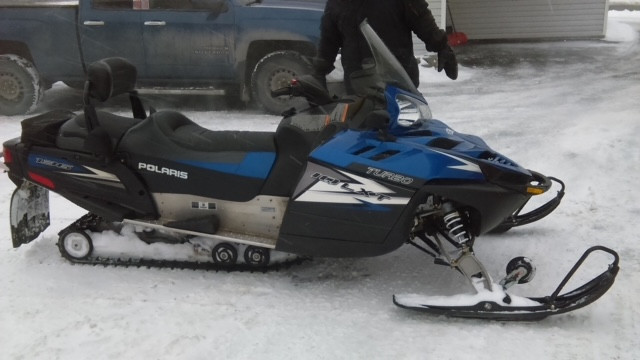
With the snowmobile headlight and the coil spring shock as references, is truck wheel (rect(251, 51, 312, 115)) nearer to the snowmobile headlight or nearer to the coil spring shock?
the snowmobile headlight

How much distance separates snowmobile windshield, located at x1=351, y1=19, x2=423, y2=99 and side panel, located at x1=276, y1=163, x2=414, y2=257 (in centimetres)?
52

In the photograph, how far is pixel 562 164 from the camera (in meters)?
6.07

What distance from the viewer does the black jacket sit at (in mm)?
4707

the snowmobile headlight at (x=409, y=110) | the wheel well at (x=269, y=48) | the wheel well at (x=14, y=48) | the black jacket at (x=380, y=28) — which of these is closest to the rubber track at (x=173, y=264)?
the snowmobile headlight at (x=409, y=110)

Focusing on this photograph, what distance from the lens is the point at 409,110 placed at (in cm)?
361

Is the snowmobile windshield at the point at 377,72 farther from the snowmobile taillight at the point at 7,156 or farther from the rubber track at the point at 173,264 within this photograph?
the snowmobile taillight at the point at 7,156

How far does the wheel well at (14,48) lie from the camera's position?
8305 millimetres

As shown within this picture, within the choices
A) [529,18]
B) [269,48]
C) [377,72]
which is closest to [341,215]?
[377,72]

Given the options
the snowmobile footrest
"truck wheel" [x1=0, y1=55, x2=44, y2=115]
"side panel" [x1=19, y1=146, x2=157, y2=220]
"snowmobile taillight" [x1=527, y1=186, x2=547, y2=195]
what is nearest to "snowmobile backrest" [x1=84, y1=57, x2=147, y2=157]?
"side panel" [x1=19, y1=146, x2=157, y2=220]

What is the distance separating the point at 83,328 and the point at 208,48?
17.6 ft

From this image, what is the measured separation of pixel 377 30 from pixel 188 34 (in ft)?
13.2

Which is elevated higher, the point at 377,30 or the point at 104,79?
the point at 377,30

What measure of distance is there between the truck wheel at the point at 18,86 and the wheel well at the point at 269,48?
2.61m

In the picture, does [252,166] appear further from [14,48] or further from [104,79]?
[14,48]
